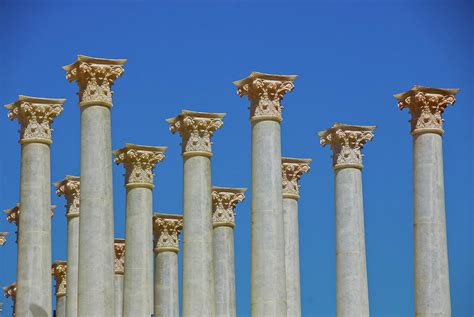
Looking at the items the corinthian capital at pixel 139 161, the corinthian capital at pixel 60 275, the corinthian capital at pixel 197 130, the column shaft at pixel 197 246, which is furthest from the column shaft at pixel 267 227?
the corinthian capital at pixel 60 275

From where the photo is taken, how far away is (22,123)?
4387 inches

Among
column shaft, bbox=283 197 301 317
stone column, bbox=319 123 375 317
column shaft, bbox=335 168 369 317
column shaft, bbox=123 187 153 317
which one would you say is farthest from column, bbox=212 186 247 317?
stone column, bbox=319 123 375 317

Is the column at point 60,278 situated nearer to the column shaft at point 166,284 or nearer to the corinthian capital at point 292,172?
the column shaft at point 166,284

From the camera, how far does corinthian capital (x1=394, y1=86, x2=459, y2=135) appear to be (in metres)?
109

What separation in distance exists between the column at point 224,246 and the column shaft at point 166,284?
20.3 feet

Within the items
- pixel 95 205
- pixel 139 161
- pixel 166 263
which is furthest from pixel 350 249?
pixel 166 263

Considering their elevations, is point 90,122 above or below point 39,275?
above

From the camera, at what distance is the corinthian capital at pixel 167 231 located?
5340 inches

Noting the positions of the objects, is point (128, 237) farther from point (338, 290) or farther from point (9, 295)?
point (9, 295)

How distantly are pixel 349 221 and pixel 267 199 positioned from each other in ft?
33.1

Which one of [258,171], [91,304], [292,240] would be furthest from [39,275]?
[292,240]

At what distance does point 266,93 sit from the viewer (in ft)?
362

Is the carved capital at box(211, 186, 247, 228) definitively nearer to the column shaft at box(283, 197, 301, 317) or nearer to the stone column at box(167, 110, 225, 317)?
the column shaft at box(283, 197, 301, 317)

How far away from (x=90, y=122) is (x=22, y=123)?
36.8ft
